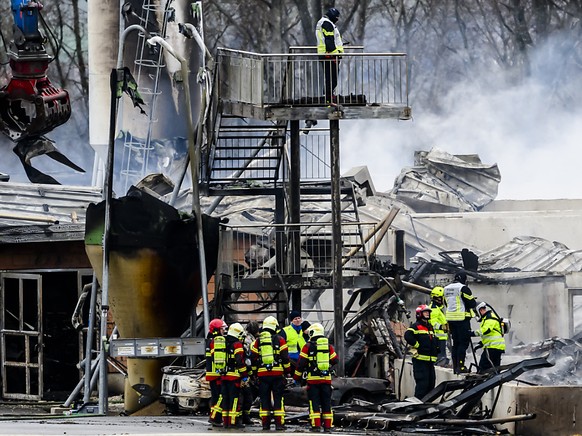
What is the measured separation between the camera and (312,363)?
19.2m

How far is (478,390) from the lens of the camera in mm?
19703

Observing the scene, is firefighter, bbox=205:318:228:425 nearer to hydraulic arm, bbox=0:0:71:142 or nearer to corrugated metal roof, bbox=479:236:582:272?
hydraulic arm, bbox=0:0:71:142

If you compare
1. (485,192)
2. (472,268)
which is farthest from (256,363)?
(485,192)

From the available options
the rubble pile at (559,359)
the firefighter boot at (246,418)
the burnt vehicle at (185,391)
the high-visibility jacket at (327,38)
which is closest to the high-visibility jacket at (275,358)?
the firefighter boot at (246,418)

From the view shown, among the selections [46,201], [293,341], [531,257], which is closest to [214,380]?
[293,341]

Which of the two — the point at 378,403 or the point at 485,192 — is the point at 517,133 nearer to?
the point at 485,192

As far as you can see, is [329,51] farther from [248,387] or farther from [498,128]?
[498,128]

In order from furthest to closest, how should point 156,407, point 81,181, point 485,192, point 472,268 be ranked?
point 81,181, point 485,192, point 472,268, point 156,407

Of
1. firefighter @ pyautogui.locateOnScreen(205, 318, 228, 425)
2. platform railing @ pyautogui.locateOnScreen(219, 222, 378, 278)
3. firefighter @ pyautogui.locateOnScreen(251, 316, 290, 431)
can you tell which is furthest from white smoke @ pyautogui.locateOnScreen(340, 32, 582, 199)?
firefighter @ pyautogui.locateOnScreen(251, 316, 290, 431)

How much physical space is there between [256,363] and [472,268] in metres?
13.4

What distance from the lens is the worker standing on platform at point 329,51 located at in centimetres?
2316

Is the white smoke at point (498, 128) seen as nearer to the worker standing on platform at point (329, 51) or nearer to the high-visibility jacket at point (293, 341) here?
the worker standing on platform at point (329, 51)

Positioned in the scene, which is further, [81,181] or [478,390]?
[81,181]

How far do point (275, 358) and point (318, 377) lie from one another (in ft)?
2.09
